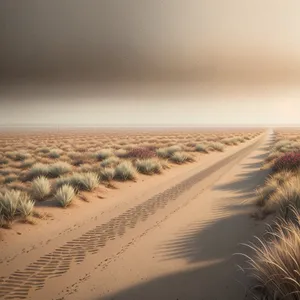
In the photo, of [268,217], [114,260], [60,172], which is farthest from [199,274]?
[60,172]

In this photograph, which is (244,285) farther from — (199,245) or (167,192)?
(167,192)

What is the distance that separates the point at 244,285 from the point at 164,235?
2722 millimetres

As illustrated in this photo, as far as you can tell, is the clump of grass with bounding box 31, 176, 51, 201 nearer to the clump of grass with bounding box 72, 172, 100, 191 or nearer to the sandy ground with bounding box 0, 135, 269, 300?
the clump of grass with bounding box 72, 172, 100, 191

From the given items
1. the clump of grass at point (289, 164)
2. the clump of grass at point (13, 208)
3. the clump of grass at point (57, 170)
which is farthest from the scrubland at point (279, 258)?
the clump of grass at point (57, 170)

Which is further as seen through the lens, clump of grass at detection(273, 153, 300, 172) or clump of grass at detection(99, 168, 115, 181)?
clump of grass at detection(99, 168, 115, 181)

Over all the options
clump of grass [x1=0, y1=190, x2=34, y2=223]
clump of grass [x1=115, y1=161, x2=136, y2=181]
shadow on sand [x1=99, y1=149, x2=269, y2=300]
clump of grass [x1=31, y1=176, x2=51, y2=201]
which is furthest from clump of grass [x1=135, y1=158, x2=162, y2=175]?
clump of grass [x1=0, y1=190, x2=34, y2=223]

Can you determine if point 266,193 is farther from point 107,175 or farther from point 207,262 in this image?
point 107,175

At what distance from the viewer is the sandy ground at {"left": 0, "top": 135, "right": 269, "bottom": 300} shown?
4469 millimetres

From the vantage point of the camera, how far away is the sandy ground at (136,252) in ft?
14.7

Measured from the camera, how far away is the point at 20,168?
19.7 meters

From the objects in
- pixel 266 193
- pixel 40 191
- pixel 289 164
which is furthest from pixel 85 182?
pixel 289 164

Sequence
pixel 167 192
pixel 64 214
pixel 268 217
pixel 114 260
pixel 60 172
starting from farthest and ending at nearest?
1. pixel 60 172
2. pixel 167 192
3. pixel 64 214
4. pixel 268 217
5. pixel 114 260

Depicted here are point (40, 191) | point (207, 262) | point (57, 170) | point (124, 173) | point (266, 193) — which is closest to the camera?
point (207, 262)

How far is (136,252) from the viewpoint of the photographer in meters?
5.91
